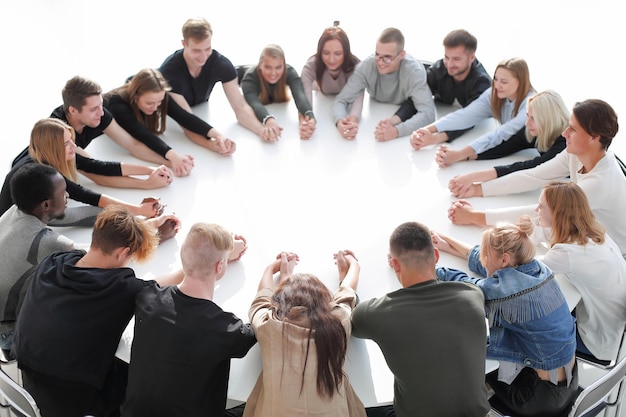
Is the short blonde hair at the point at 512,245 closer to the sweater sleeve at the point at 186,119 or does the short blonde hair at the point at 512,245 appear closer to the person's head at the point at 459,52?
the person's head at the point at 459,52

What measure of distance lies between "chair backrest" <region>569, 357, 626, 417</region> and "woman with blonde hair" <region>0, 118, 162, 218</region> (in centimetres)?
207

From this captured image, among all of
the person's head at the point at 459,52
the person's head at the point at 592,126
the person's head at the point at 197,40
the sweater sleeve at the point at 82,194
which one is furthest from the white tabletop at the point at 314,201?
the person's head at the point at 592,126

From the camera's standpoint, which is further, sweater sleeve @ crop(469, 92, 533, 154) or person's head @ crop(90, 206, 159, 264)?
sweater sleeve @ crop(469, 92, 533, 154)

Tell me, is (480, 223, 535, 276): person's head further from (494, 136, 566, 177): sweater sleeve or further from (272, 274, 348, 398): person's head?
(494, 136, 566, 177): sweater sleeve

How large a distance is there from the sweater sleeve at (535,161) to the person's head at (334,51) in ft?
4.17

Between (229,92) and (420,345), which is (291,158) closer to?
(229,92)

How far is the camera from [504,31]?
6824 millimetres

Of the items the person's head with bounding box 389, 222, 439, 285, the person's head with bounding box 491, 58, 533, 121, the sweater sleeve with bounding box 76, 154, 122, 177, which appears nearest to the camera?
the person's head with bounding box 389, 222, 439, 285

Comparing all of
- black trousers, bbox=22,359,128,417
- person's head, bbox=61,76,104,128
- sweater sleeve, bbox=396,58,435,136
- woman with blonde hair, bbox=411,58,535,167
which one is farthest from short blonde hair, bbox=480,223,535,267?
person's head, bbox=61,76,104,128

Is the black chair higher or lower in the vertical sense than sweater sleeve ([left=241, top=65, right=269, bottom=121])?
lower

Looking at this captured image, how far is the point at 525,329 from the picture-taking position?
280 cm

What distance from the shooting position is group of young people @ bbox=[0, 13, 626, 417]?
2553mm

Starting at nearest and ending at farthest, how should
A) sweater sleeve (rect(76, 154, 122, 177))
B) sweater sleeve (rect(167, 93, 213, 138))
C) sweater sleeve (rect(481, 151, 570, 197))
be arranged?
sweater sleeve (rect(481, 151, 570, 197))
sweater sleeve (rect(76, 154, 122, 177))
sweater sleeve (rect(167, 93, 213, 138))

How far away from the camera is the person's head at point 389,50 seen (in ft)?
14.5
